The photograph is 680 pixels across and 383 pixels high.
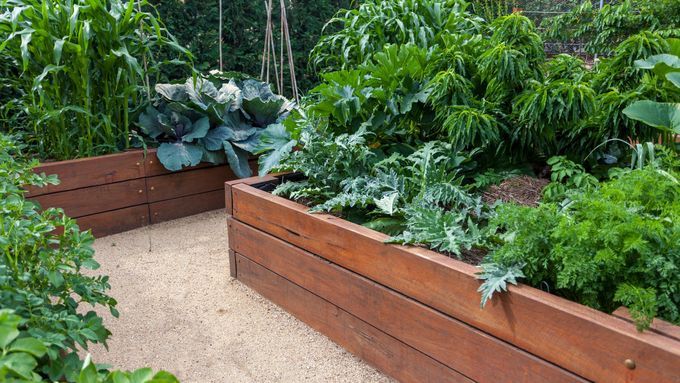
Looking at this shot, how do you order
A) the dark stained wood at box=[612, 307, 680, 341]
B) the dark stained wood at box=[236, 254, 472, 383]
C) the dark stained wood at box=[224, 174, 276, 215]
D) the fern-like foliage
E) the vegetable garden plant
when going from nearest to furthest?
the dark stained wood at box=[612, 307, 680, 341] < the vegetable garden plant < the dark stained wood at box=[236, 254, 472, 383] < the fern-like foliage < the dark stained wood at box=[224, 174, 276, 215]

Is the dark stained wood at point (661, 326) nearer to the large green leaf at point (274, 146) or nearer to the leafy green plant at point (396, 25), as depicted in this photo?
the large green leaf at point (274, 146)

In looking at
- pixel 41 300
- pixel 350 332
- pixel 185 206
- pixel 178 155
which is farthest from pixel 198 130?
pixel 41 300

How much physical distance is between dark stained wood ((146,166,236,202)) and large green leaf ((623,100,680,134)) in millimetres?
2428

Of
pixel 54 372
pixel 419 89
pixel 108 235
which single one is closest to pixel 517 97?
pixel 419 89

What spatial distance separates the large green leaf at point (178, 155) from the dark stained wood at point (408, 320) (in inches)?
42.5

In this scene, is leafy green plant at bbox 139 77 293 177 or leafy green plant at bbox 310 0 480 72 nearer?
leafy green plant at bbox 310 0 480 72

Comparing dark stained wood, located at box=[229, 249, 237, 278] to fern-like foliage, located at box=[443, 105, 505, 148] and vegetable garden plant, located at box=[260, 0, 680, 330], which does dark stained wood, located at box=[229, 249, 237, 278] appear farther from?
fern-like foliage, located at box=[443, 105, 505, 148]

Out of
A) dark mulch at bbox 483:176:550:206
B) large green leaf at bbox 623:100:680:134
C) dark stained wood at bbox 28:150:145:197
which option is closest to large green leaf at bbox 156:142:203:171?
dark stained wood at bbox 28:150:145:197

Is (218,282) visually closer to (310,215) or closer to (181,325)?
(181,325)

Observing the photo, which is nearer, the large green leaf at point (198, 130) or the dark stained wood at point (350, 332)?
the dark stained wood at point (350, 332)

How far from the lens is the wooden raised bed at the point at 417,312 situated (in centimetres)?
122

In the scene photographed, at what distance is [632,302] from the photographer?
1.23 m

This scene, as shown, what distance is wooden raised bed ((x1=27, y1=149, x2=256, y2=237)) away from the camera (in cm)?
292

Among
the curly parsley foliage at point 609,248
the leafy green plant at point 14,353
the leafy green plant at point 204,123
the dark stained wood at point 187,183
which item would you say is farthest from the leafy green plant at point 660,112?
the dark stained wood at point 187,183
